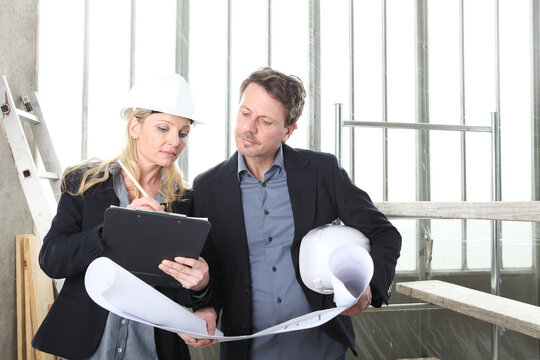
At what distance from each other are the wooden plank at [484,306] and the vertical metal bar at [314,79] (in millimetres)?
1249

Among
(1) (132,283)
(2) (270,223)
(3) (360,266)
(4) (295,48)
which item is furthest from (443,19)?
(1) (132,283)

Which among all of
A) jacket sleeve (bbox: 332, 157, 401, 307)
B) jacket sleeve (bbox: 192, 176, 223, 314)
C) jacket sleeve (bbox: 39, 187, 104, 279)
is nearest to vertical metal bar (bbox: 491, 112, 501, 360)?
jacket sleeve (bbox: 332, 157, 401, 307)

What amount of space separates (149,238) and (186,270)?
12 centimetres

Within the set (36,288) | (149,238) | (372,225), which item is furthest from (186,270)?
(36,288)

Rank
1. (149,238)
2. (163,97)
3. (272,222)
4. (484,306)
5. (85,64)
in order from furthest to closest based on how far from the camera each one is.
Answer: (85,64) → (484,306) → (272,222) → (163,97) → (149,238)

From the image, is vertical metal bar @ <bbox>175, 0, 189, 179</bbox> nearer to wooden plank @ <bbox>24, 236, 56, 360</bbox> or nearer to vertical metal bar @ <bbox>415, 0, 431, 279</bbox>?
wooden plank @ <bbox>24, 236, 56, 360</bbox>

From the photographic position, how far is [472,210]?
6.09 feet

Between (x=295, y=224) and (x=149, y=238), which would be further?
(x=295, y=224)

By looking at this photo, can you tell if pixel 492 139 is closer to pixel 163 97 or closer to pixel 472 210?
pixel 472 210

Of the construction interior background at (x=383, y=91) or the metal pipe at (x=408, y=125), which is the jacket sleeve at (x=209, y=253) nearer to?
the metal pipe at (x=408, y=125)

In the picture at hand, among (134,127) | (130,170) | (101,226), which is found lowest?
(101,226)

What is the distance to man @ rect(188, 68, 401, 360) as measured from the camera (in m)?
1.44

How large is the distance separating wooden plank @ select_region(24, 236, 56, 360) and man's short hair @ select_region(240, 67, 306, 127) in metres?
1.92

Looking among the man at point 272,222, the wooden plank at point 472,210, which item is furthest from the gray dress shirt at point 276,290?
the wooden plank at point 472,210
